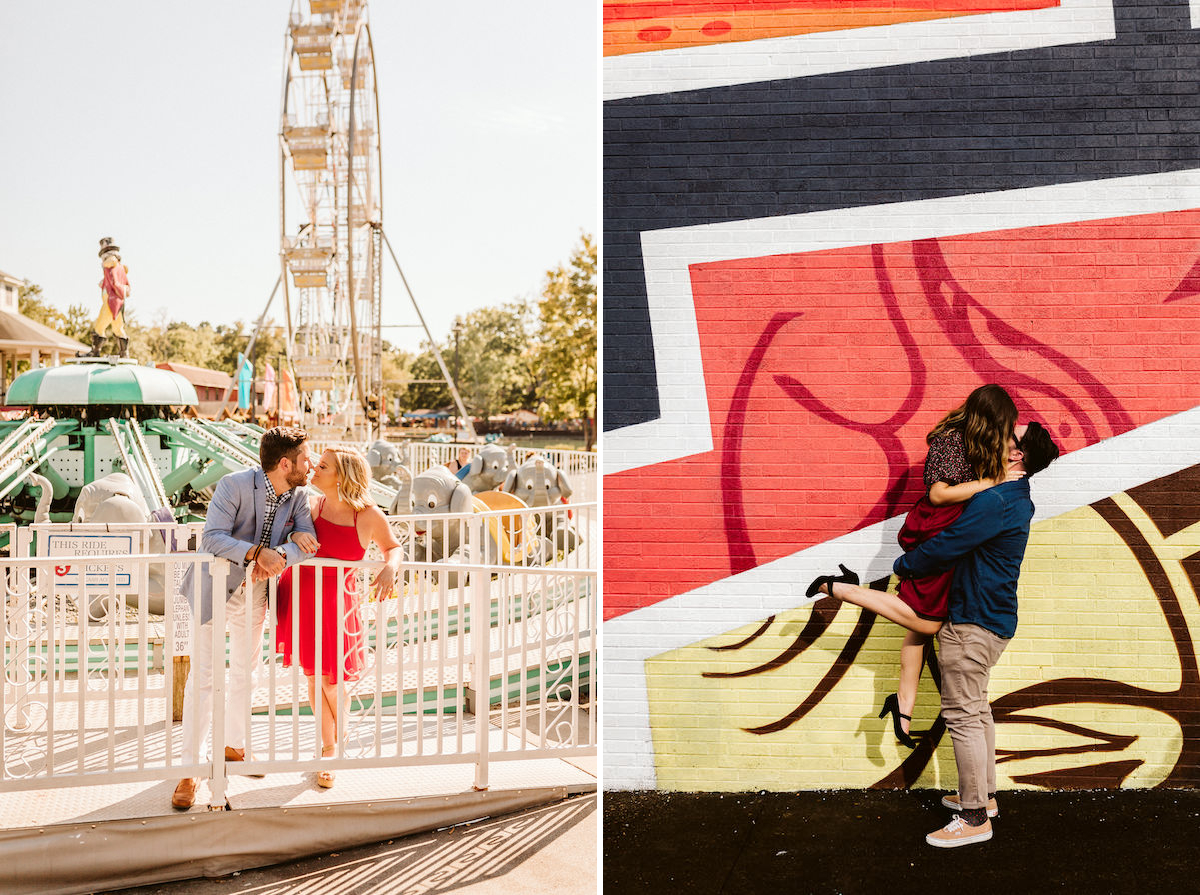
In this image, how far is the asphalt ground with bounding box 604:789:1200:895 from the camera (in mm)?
3750

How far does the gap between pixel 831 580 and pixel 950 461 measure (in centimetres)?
82

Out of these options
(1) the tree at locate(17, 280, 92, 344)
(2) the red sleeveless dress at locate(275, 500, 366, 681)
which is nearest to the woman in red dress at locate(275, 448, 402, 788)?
(2) the red sleeveless dress at locate(275, 500, 366, 681)

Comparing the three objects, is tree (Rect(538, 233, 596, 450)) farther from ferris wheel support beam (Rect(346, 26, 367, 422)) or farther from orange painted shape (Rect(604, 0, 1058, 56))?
orange painted shape (Rect(604, 0, 1058, 56))

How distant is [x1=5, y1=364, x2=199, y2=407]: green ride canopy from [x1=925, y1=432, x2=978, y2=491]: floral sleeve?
10.3 m

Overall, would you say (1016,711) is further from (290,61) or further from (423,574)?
(290,61)

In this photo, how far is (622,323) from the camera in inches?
177

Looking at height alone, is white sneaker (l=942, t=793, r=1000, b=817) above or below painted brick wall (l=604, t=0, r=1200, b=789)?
below

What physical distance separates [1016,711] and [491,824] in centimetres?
263

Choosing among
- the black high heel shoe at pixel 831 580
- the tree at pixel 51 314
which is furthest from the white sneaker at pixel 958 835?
the tree at pixel 51 314

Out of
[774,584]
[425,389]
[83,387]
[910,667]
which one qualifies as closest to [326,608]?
[774,584]

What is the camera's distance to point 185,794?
Result: 372 cm

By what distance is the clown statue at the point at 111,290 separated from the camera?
11.2 meters

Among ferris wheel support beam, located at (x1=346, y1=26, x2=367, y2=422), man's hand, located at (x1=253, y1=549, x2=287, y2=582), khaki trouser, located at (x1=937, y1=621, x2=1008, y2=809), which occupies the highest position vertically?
ferris wheel support beam, located at (x1=346, y1=26, x2=367, y2=422)

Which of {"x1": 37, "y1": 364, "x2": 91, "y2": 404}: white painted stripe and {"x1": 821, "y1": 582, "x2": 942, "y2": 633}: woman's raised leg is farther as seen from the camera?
{"x1": 37, "y1": 364, "x2": 91, "y2": 404}: white painted stripe
